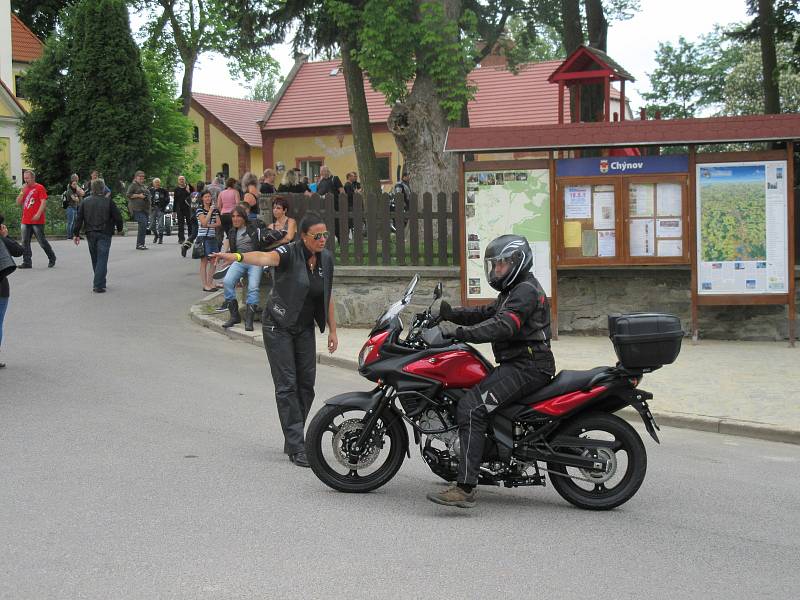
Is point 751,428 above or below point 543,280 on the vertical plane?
below

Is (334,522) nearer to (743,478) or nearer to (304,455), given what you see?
(304,455)

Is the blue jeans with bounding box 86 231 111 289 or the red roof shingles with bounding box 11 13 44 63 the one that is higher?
the red roof shingles with bounding box 11 13 44 63

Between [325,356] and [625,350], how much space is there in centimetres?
689

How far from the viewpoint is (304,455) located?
305 inches

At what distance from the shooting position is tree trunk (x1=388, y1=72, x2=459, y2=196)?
18.2 metres

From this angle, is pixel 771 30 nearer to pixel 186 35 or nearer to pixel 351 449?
pixel 351 449

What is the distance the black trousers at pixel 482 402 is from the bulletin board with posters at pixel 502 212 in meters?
7.39

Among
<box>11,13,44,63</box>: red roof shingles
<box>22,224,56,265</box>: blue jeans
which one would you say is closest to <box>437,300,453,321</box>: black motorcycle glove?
<box>22,224,56,265</box>: blue jeans

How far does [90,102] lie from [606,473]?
37.7m

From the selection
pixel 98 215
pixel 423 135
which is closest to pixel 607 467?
pixel 423 135

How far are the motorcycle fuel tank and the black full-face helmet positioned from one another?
51 cm

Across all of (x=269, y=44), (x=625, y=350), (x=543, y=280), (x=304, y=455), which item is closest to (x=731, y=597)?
(x=625, y=350)

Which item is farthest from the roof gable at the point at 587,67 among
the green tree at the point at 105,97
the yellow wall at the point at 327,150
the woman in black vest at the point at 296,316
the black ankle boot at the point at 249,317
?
the yellow wall at the point at 327,150

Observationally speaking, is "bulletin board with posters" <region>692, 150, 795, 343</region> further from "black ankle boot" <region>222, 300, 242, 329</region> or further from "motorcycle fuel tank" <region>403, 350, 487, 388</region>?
"motorcycle fuel tank" <region>403, 350, 487, 388</region>
